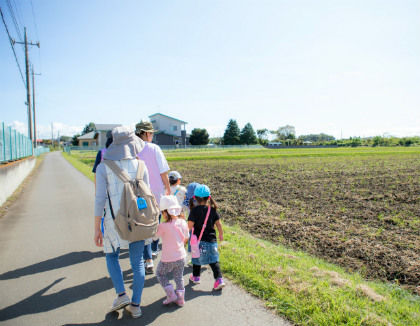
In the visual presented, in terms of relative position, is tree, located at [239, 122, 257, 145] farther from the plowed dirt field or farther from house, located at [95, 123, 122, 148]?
the plowed dirt field

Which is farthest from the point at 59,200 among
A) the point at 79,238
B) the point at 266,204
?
the point at 266,204

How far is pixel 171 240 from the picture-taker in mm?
2990

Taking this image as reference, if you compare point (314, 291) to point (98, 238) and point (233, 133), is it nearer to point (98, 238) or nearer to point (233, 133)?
point (98, 238)

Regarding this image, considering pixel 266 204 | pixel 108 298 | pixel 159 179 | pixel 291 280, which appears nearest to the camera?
pixel 108 298

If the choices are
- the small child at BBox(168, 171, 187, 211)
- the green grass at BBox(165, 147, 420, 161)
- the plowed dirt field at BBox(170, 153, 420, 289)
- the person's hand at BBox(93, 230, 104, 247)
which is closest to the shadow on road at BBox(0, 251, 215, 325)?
the person's hand at BBox(93, 230, 104, 247)

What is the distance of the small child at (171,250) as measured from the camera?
9.66 feet

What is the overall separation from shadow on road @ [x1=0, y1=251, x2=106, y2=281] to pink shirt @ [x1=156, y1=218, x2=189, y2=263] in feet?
6.49

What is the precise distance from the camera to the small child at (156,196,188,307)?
294cm

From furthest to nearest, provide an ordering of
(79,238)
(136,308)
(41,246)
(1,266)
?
1. (79,238)
2. (41,246)
3. (1,266)
4. (136,308)

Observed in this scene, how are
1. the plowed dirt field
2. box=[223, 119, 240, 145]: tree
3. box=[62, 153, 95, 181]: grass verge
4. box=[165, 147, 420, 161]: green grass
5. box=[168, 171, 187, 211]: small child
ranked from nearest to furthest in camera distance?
1. box=[168, 171, 187, 211]: small child
2. the plowed dirt field
3. box=[62, 153, 95, 181]: grass verge
4. box=[165, 147, 420, 161]: green grass
5. box=[223, 119, 240, 145]: tree

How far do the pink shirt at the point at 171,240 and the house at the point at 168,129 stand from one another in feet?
189

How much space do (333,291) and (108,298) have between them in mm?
2512

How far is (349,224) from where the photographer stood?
6.41 m

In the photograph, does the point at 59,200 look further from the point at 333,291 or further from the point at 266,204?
the point at 333,291
